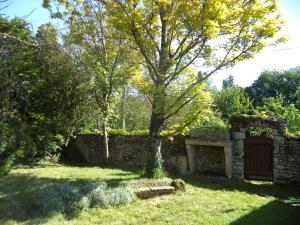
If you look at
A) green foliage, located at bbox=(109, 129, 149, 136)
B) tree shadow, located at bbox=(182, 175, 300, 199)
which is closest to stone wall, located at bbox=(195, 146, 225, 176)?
tree shadow, located at bbox=(182, 175, 300, 199)

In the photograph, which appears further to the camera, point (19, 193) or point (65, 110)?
point (65, 110)

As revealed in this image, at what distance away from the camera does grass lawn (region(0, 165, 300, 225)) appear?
736 cm

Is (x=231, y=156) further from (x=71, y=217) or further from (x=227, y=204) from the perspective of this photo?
(x=71, y=217)

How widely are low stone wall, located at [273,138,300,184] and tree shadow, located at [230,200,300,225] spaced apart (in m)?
Answer: 2.94

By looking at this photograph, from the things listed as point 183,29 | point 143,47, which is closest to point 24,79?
point 143,47

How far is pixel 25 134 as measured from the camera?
1389 cm

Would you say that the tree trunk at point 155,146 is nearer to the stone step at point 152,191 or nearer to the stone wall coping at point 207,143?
the stone step at point 152,191

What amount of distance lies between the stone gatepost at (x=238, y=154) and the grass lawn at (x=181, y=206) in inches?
53.5

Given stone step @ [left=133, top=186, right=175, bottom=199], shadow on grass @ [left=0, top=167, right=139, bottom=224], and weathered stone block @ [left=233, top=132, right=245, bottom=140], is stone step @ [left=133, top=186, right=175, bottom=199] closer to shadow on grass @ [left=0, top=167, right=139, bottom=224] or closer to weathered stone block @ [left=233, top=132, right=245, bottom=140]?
shadow on grass @ [left=0, top=167, right=139, bottom=224]

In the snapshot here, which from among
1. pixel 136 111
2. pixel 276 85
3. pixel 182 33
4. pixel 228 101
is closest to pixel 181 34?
pixel 182 33

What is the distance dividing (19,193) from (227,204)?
5626 millimetres

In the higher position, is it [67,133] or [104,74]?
[104,74]

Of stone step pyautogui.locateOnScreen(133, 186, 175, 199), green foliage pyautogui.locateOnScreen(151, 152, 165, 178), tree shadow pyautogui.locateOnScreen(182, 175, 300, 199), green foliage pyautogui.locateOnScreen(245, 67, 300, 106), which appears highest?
green foliage pyautogui.locateOnScreen(245, 67, 300, 106)

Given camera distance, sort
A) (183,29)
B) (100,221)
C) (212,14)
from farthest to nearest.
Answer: (183,29) < (212,14) < (100,221)
